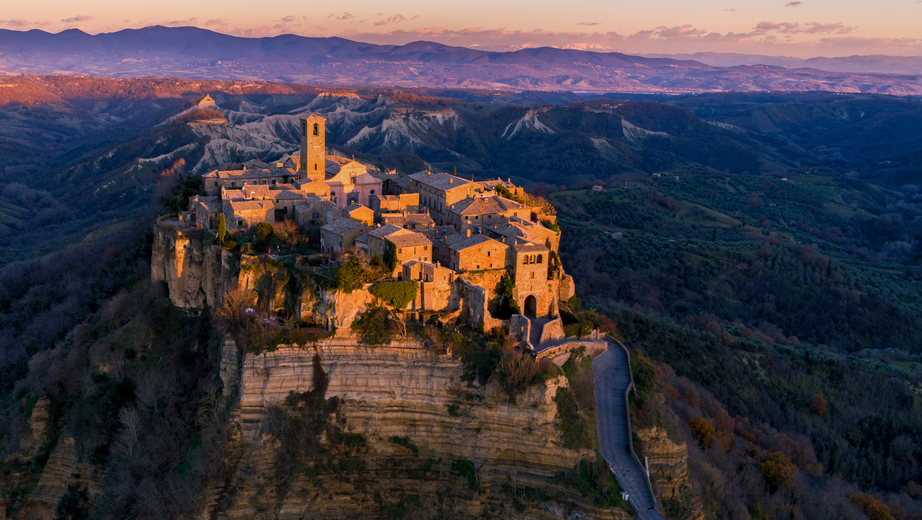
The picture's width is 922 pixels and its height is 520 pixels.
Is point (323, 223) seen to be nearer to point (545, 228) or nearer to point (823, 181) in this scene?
point (545, 228)

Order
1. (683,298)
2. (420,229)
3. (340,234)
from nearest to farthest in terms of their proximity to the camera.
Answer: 1. (340,234)
2. (420,229)
3. (683,298)

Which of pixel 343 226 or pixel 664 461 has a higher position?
pixel 343 226

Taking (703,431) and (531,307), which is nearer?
(531,307)

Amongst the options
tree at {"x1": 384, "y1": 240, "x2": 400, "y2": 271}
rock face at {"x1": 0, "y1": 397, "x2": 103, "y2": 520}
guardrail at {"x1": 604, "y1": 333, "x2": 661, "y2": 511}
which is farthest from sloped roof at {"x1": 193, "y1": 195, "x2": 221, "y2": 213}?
guardrail at {"x1": 604, "y1": 333, "x2": 661, "y2": 511}

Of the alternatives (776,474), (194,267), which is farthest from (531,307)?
(194,267)

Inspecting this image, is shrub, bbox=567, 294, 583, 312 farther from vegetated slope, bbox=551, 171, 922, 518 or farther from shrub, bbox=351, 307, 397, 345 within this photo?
shrub, bbox=351, 307, 397, 345

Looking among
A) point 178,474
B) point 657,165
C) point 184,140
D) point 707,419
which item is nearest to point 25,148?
point 184,140

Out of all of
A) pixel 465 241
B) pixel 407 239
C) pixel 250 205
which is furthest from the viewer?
pixel 250 205

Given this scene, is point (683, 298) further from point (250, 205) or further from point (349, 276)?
point (349, 276)
